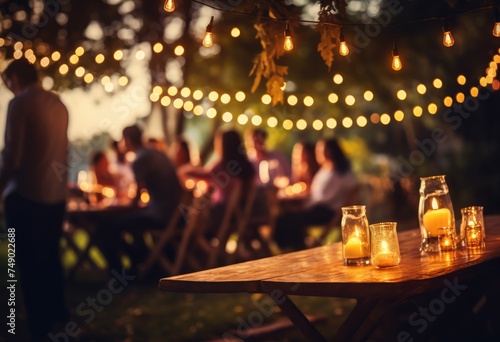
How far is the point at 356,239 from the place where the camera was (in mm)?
3021

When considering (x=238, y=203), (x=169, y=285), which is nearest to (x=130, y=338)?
(x=169, y=285)

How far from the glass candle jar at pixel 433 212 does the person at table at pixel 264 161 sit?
18.3ft

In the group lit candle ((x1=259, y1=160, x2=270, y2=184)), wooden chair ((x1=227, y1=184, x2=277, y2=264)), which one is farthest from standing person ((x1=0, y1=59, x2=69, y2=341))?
lit candle ((x1=259, y1=160, x2=270, y2=184))

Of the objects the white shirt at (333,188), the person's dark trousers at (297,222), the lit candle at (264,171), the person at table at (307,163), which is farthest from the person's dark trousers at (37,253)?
the person at table at (307,163)

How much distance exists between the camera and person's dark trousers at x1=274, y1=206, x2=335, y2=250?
8461mm

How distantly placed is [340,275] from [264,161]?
258 inches

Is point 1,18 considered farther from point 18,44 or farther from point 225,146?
point 225,146

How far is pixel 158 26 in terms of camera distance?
405 inches

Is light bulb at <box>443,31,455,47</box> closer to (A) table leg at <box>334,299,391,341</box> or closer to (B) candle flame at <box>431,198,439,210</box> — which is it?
(B) candle flame at <box>431,198,439,210</box>

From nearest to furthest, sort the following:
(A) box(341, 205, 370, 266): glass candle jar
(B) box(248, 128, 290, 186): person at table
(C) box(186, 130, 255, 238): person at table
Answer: (A) box(341, 205, 370, 266): glass candle jar < (C) box(186, 130, 255, 238): person at table < (B) box(248, 128, 290, 186): person at table

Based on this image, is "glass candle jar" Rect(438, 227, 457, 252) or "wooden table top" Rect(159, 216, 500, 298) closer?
"wooden table top" Rect(159, 216, 500, 298)

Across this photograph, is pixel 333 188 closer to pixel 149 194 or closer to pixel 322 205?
pixel 322 205

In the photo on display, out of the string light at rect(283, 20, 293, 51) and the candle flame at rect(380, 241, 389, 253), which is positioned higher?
the string light at rect(283, 20, 293, 51)

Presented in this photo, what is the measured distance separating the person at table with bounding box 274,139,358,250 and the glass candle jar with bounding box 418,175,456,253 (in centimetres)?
514
